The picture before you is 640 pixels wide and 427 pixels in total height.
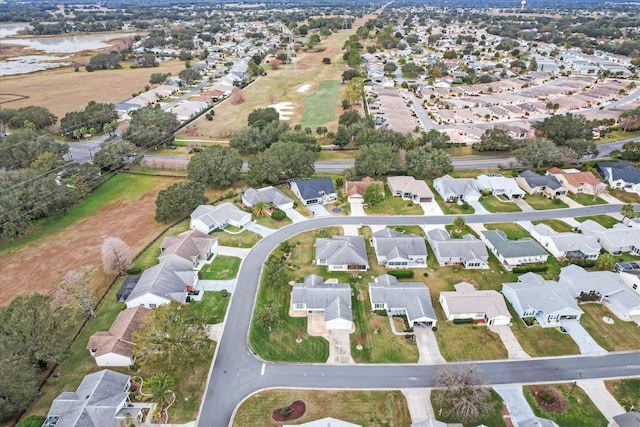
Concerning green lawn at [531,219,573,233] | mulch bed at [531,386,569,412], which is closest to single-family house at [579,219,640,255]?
green lawn at [531,219,573,233]

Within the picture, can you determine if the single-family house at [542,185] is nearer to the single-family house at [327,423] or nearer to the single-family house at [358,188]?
the single-family house at [358,188]

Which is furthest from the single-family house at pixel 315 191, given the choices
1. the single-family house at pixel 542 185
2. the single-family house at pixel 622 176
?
the single-family house at pixel 622 176

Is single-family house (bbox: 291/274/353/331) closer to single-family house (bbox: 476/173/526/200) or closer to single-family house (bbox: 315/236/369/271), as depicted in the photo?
single-family house (bbox: 315/236/369/271)

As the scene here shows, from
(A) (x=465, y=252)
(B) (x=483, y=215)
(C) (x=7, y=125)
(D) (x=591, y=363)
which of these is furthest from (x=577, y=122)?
(C) (x=7, y=125)

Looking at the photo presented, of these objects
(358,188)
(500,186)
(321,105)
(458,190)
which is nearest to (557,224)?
(500,186)

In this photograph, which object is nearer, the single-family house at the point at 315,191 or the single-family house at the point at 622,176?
the single-family house at the point at 315,191

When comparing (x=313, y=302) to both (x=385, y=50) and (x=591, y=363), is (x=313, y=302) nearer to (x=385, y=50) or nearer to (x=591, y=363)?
(x=591, y=363)

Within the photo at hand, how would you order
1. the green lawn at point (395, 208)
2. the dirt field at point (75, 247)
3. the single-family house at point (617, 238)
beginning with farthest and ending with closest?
the green lawn at point (395, 208) < the single-family house at point (617, 238) < the dirt field at point (75, 247)
